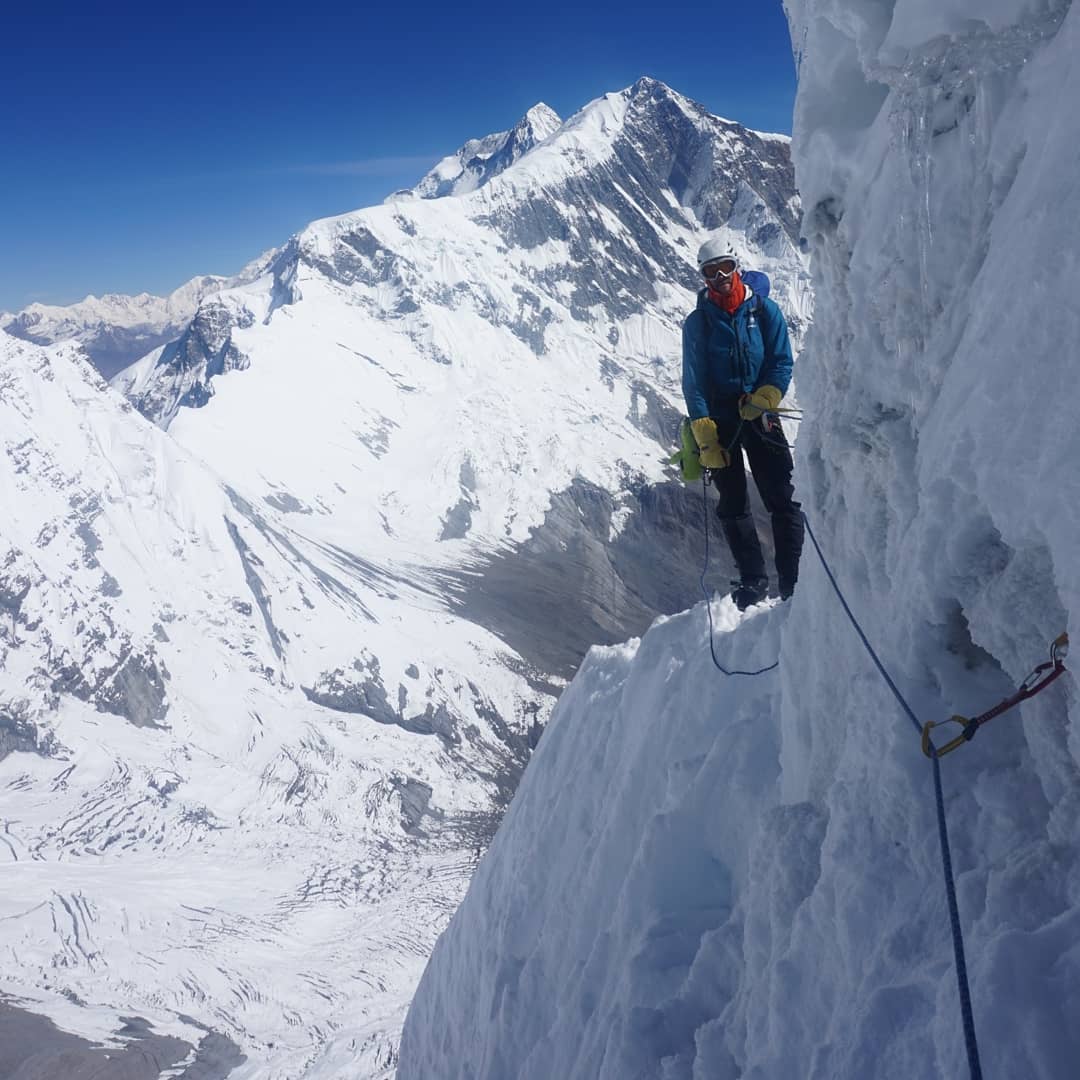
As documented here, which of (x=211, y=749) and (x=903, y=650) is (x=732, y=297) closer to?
(x=903, y=650)

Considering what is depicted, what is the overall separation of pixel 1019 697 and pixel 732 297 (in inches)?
179

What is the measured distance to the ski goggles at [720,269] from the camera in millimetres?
6539

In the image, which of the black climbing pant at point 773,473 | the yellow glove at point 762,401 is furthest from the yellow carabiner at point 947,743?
the yellow glove at point 762,401

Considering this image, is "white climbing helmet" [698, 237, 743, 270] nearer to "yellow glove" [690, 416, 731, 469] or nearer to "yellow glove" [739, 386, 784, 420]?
"yellow glove" [739, 386, 784, 420]

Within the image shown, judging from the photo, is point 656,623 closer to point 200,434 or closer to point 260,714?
point 260,714

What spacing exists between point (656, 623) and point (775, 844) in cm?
429

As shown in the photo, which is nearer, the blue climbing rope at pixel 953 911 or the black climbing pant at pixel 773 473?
the blue climbing rope at pixel 953 911

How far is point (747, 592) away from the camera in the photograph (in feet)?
25.1

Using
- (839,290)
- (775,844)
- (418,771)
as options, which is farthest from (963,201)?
(418,771)

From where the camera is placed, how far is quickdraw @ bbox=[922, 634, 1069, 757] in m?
2.76

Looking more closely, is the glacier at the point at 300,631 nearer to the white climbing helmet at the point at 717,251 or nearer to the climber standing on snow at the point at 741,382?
the climber standing on snow at the point at 741,382

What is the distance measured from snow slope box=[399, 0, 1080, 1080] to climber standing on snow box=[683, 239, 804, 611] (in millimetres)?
1621

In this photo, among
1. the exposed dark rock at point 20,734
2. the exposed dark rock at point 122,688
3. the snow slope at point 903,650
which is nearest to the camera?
the snow slope at point 903,650

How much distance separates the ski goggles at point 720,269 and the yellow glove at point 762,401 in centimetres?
96
